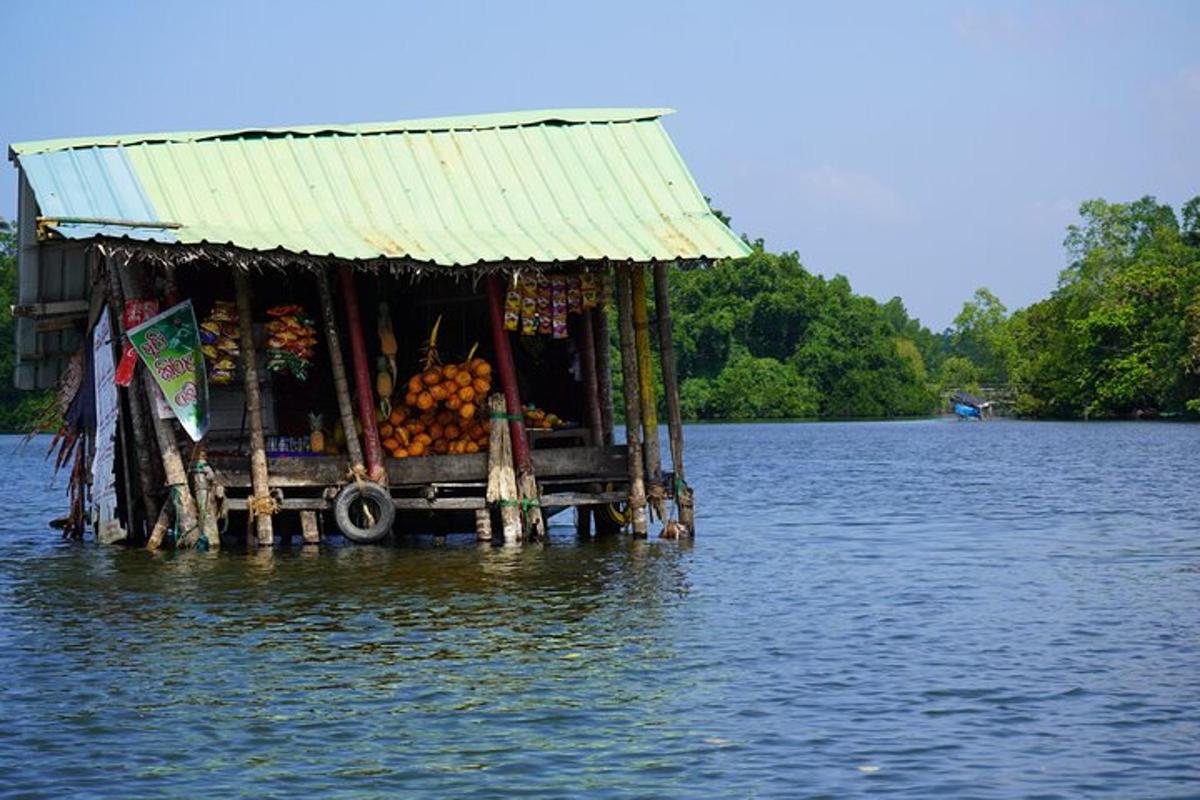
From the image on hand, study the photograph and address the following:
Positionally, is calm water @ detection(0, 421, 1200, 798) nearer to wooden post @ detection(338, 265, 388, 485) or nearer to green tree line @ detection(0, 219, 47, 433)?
wooden post @ detection(338, 265, 388, 485)

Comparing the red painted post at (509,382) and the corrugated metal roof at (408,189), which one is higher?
the corrugated metal roof at (408,189)

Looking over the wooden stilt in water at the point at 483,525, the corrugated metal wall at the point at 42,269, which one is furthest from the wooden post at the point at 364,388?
the corrugated metal wall at the point at 42,269

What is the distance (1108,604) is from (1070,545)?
5995mm

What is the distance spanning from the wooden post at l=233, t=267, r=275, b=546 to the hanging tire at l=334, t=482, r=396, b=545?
0.73m

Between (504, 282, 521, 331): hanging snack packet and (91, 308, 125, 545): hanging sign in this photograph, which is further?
(91, 308, 125, 545): hanging sign

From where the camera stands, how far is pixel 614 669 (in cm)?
1356

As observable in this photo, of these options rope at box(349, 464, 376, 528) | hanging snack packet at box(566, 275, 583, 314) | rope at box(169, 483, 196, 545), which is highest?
hanging snack packet at box(566, 275, 583, 314)

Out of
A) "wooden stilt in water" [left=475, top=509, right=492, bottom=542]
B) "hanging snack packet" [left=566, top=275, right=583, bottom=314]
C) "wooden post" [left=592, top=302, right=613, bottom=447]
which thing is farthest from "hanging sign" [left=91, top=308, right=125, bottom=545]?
"wooden post" [left=592, top=302, right=613, bottom=447]

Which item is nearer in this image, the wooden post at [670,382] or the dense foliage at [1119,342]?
the wooden post at [670,382]

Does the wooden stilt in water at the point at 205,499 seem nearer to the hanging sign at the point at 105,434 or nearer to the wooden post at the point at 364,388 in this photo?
the hanging sign at the point at 105,434

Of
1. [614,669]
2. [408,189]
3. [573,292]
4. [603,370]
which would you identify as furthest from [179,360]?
[614,669]

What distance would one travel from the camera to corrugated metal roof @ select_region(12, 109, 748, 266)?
19.7m

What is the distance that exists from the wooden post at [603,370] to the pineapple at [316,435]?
317 centimetres

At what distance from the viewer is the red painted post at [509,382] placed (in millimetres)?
20344
